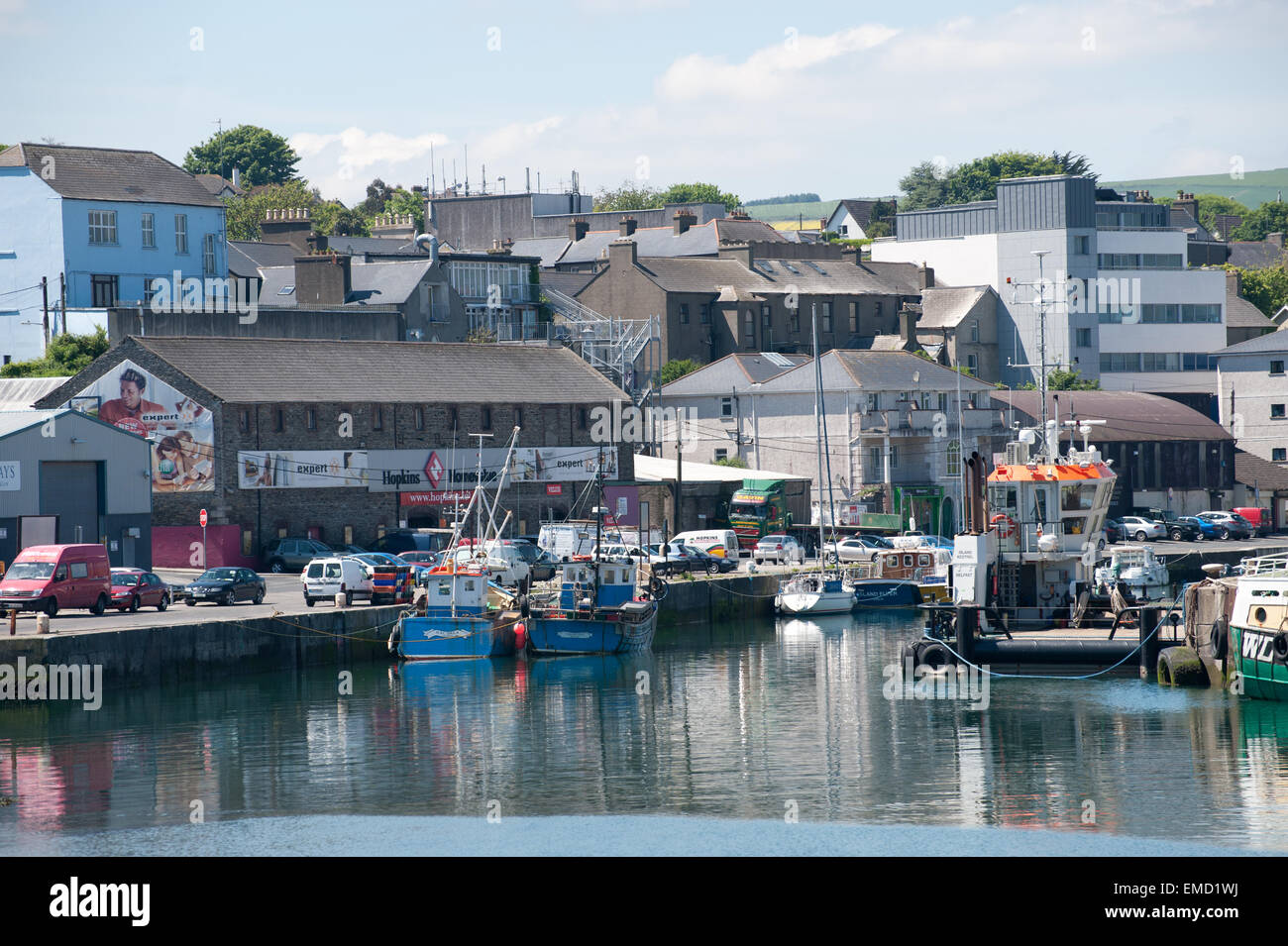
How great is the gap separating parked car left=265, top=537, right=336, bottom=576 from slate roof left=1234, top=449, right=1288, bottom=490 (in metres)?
56.3

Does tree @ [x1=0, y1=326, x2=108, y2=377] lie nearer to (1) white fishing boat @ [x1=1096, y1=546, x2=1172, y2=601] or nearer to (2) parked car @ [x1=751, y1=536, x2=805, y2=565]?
(2) parked car @ [x1=751, y1=536, x2=805, y2=565]

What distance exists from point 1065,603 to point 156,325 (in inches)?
1765

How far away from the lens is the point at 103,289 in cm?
7912

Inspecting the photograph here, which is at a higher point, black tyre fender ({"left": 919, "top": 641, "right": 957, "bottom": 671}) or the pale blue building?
the pale blue building

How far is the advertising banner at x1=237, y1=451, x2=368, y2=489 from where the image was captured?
63.9m

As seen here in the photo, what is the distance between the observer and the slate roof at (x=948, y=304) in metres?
111

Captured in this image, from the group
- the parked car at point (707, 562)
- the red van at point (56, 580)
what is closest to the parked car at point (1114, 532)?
the parked car at point (707, 562)

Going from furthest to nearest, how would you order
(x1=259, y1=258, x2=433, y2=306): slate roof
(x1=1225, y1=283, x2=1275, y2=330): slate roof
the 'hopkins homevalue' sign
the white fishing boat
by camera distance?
1. (x1=1225, y1=283, x2=1275, y2=330): slate roof
2. (x1=259, y1=258, x2=433, y2=306): slate roof
3. the 'hopkins homevalue' sign
4. the white fishing boat

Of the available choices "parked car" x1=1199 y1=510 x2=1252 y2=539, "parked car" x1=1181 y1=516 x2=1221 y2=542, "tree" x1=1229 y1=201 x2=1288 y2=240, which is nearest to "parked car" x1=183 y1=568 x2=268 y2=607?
"parked car" x1=1181 y1=516 x2=1221 y2=542

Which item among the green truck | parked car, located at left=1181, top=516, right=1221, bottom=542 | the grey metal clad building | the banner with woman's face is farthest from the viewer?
parked car, located at left=1181, top=516, right=1221, bottom=542

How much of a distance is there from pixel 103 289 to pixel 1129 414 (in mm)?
55678
